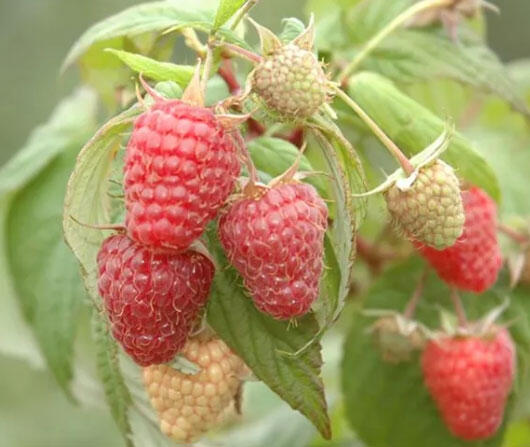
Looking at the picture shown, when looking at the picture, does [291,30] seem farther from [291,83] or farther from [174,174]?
[174,174]

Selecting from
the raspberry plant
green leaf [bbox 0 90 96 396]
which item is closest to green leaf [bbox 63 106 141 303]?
the raspberry plant

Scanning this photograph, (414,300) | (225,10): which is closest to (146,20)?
(225,10)

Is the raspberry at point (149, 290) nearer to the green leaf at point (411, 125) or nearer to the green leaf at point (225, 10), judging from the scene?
the green leaf at point (225, 10)

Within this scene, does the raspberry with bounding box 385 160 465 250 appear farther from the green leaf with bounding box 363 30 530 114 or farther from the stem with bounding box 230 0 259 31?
the green leaf with bounding box 363 30 530 114

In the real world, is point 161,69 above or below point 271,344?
above

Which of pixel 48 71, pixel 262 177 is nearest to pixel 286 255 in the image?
pixel 262 177

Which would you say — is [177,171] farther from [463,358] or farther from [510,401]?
[510,401]
